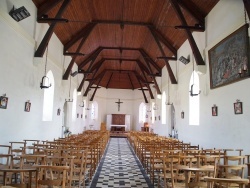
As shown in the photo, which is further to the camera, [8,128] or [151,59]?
[151,59]

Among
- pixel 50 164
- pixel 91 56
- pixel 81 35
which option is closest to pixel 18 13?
pixel 50 164

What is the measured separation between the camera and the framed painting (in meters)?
7.43

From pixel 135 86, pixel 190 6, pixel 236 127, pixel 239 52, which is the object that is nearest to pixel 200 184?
pixel 236 127

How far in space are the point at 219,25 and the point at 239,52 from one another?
2.12m

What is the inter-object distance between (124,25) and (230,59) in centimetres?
829

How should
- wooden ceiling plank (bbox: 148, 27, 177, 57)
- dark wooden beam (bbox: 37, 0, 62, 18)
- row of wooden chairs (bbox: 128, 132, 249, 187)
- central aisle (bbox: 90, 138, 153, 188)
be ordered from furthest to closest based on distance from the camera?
1. wooden ceiling plank (bbox: 148, 27, 177, 57)
2. dark wooden beam (bbox: 37, 0, 62, 18)
3. central aisle (bbox: 90, 138, 153, 188)
4. row of wooden chairs (bbox: 128, 132, 249, 187)

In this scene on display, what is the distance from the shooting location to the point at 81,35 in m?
14.7

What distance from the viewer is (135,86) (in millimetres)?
31438

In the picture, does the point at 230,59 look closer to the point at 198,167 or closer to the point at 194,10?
the point at 194,10

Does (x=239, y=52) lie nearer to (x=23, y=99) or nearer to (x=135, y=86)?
(x=23, y=99)

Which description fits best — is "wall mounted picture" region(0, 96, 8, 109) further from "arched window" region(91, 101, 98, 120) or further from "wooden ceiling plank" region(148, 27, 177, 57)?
"arched window" region(91, 101, 98, 120)

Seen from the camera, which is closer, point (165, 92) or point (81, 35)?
point (81, 35)

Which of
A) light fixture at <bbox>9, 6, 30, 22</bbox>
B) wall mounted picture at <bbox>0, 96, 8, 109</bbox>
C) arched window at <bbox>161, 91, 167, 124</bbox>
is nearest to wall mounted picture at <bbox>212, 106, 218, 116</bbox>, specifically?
wall mounted picture at <bbox>0, 96, 8, 109</bbox>

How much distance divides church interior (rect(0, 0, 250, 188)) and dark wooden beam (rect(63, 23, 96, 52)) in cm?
6
